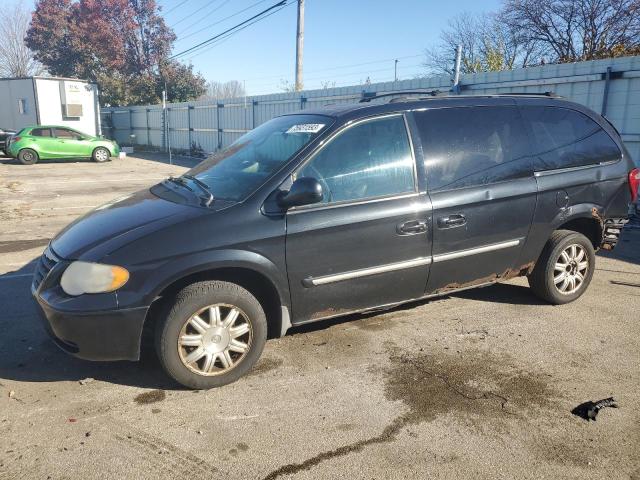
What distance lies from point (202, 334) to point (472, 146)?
2581mm

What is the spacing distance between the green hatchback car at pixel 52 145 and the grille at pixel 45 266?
1811cm

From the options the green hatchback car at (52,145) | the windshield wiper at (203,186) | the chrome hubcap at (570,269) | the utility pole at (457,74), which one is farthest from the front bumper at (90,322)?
the green hatchback car at (52,145)

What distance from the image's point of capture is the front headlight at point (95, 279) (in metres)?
3.15

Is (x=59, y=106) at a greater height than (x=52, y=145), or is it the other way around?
(x=59, y=106)

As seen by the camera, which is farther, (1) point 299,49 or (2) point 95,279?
(1) point 299,49

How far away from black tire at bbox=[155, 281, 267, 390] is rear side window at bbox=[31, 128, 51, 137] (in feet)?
62.8

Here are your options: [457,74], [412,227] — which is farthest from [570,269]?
[457,74]

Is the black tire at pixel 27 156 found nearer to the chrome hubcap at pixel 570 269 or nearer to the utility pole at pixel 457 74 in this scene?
the utility pole at pixel 457 74

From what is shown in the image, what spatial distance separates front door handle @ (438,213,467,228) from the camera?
13.1 feet

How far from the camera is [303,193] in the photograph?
3.37 meters

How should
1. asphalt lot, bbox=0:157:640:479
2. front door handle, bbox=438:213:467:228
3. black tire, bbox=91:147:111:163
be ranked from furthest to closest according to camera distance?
black tire, bbox=91:147:111:163, front door handle, bbox=438:213:467:228, asphalt lot, bbox=0:157:640:479

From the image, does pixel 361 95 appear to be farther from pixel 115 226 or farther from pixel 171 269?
pixel 171 269

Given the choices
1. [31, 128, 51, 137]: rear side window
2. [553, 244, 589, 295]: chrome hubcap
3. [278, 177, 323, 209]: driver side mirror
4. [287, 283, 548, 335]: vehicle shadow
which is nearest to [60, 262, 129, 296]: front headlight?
[278, 177, 323, 209]: driver side mirror

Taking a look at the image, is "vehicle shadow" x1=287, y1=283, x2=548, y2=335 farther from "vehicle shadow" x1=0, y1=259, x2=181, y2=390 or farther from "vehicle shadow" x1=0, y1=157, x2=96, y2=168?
"vehicle shadow" x1=0, y1=157, x2=96, y2=168
